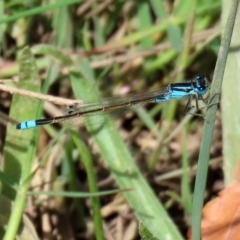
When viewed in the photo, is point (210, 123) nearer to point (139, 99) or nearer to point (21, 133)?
point (21, 133)

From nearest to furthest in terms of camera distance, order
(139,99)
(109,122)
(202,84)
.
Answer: (109,122) < (202,84) < (139,99)

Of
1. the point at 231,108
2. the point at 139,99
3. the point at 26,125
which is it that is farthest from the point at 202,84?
the point at 26,125

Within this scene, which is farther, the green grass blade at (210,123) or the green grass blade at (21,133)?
the green grass blade at (21,133)

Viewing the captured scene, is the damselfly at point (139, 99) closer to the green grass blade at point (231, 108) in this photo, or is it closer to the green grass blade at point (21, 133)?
the green grass blade at point (21, 133)

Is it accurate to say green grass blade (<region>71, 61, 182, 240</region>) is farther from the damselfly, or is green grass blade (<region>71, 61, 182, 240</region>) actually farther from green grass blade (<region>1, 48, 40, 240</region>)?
green grass blade (<region>1, 48, 40, 240</region>)

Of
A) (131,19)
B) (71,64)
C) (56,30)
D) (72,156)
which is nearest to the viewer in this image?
(71,64)

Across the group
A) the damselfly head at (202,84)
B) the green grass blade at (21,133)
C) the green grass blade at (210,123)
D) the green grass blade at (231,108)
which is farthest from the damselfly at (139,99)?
the green grass blade at (210,123)

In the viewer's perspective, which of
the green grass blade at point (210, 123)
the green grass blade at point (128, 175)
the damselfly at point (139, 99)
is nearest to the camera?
the green grass blade at point (210, 123)

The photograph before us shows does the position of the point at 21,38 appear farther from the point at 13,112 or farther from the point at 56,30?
the point at 13,112

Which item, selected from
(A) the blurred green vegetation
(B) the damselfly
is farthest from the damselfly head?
(A) the blurred green vegetation

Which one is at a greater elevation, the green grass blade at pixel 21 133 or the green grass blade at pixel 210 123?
the green grass blade at pixel 21 133

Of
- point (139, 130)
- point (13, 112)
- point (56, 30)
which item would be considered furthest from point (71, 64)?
point (139, 130)
